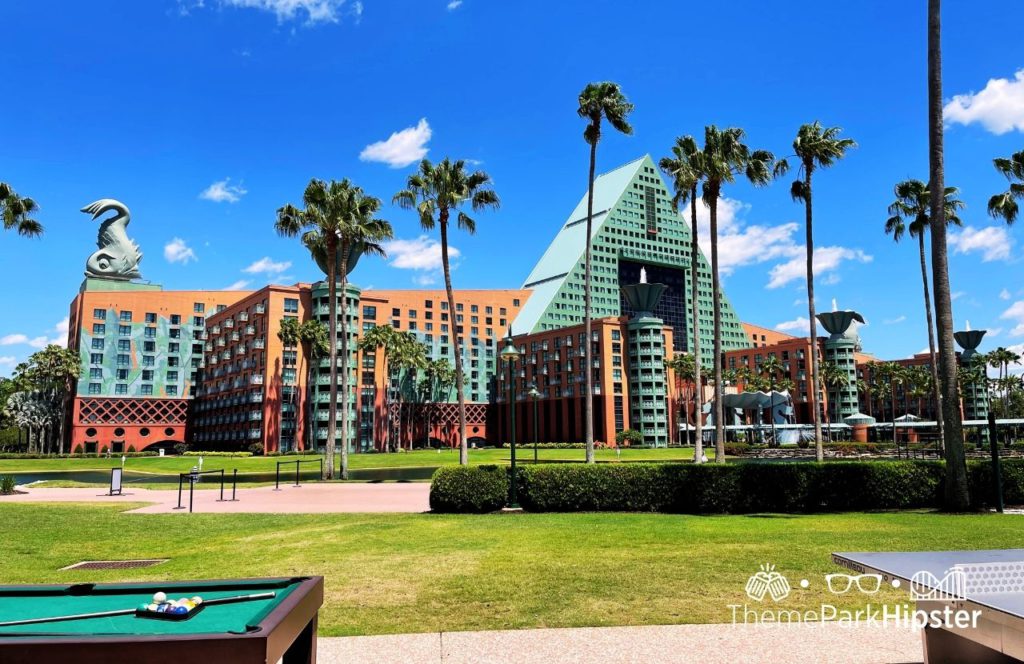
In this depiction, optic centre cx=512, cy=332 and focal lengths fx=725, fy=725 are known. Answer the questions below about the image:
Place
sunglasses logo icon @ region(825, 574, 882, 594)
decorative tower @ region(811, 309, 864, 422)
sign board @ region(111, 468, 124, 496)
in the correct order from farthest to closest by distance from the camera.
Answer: decorative tower @ region(811, 309, 864, 422)
sign board @ region(111, 468, 124, 496)
sunglasses logo icon @ region(825, 574, 882, 594)

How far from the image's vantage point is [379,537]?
1518 cm

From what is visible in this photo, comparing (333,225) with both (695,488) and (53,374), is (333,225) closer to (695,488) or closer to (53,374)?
(695,488)

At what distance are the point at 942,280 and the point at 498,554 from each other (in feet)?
52.4

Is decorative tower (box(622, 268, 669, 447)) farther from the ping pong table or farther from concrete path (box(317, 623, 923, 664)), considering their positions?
the ping pong table

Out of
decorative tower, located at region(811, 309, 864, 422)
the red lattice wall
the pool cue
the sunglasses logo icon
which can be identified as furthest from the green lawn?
decorative tower, located at region(811, 309, 864, 422)

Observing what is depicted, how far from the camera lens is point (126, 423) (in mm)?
105875

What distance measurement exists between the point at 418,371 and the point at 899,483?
9496cm

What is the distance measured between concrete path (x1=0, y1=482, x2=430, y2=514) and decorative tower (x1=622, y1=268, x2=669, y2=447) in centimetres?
7323

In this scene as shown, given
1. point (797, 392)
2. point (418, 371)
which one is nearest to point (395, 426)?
point (418, 371)

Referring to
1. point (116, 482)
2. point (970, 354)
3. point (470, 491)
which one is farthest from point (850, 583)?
point (970, 354)

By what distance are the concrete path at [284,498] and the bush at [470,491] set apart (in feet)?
5.34

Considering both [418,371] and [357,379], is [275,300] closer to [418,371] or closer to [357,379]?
[357,379]

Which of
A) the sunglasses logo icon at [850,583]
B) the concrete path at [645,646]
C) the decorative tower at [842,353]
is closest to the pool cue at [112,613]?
the concrete path at [645,646]

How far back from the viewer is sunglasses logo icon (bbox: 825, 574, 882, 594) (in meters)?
9.37
